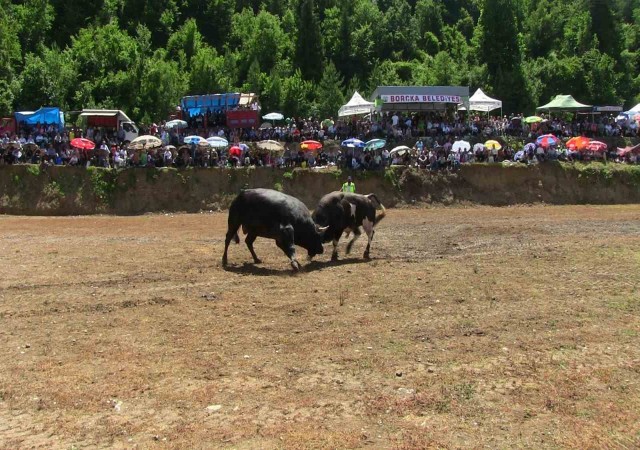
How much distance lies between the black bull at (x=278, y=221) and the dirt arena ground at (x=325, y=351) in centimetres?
74

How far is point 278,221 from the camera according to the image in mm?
17875

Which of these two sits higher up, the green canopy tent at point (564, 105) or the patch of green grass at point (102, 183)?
the green canopy tent at point (564, 105)

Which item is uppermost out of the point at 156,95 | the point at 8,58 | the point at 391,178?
the point at 8,58

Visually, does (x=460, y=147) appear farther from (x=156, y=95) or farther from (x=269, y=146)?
→ (x=156, y=95)

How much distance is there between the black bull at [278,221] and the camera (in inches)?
701

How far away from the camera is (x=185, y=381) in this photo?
9.49 m

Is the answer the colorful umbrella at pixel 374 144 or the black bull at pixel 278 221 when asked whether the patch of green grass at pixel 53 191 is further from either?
the black bull at pixel 278 221

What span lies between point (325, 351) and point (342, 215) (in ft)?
30.4

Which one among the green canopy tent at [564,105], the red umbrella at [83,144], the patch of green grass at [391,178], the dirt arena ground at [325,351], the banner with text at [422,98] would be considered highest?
the green canopy tent at [564,105]

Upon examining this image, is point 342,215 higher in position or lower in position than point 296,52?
lower

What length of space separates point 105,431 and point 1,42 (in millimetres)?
62178

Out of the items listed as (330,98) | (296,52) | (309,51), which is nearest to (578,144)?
(330,98)

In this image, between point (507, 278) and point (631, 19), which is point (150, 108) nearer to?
point (507, 278)

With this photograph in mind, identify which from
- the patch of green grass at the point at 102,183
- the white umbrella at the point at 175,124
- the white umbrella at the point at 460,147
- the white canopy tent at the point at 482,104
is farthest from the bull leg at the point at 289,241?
the white canopy tent at the point at 482,104
